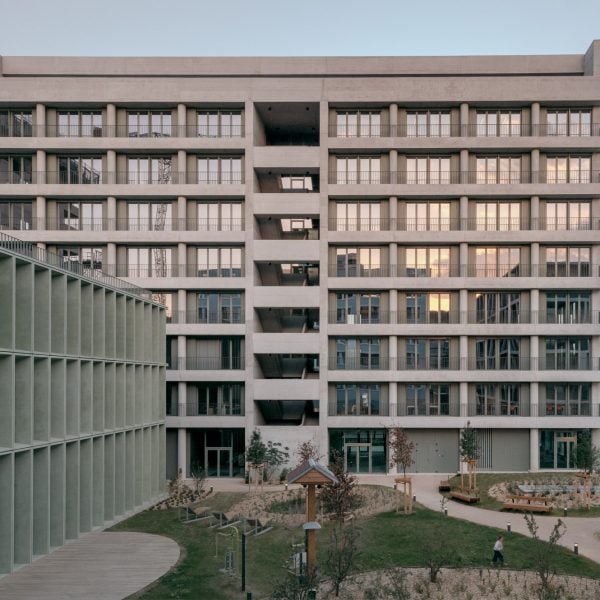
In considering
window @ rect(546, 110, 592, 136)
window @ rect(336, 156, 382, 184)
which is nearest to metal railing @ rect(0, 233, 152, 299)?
window @ rect(336, 156, 382, 184)

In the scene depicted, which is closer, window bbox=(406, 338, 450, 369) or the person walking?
the person walking

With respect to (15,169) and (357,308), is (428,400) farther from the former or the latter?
(15,169)

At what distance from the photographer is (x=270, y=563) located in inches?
902

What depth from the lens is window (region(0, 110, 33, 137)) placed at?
4553 centimetres

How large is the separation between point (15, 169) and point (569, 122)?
140 feet

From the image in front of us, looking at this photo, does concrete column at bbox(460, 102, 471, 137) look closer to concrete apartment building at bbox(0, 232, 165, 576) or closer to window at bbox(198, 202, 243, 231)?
window at bbox(198, 202, 243, 231)

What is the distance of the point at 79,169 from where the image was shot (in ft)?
150

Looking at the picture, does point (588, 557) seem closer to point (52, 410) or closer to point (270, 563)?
point (270, 563)

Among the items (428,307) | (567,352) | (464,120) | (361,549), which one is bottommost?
(361,549)

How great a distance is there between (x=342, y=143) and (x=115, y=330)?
23.7m

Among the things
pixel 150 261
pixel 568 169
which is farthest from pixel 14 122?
pixel 568 169

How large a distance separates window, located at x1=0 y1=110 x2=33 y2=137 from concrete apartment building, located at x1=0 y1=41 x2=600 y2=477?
0.36 ft

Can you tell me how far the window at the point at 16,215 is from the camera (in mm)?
45312

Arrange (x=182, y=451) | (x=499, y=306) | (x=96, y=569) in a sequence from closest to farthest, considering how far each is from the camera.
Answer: (x=96, y=569)
(x=182, y=451)
(x=499, y=306)
